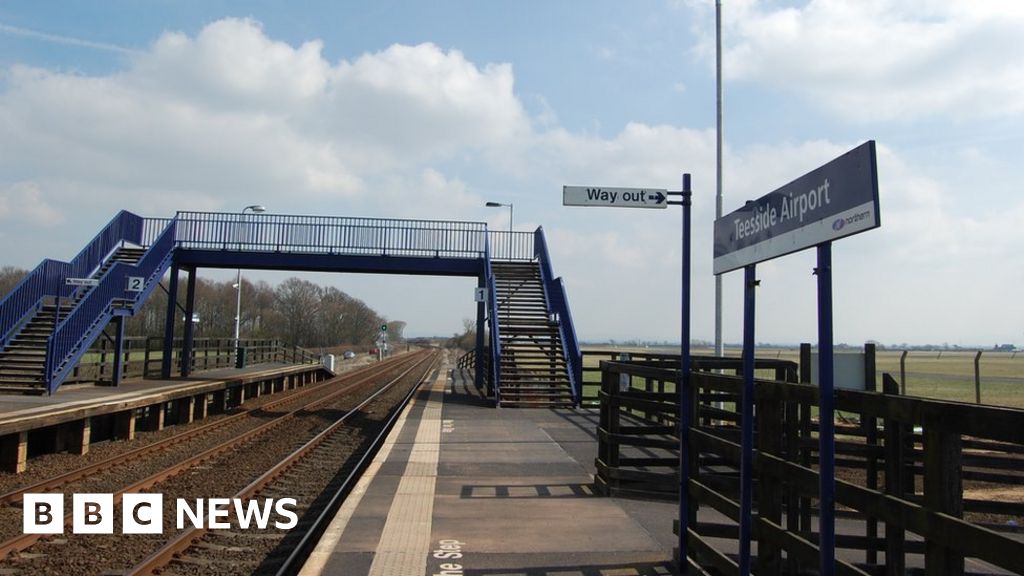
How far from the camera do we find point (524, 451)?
11.5 metres

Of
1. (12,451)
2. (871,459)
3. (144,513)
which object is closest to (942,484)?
(871,459)

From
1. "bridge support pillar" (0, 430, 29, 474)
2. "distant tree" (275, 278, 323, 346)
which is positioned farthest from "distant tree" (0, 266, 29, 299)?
"bridge support pillar" (0, 430, 29, 474)

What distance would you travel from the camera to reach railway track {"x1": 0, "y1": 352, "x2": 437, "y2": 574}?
6.56m

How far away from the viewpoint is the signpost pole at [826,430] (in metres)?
3.19

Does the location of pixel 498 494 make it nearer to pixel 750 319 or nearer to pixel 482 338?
pixel 750 319

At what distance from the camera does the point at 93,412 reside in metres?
12.8

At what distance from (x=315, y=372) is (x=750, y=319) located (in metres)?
36.0

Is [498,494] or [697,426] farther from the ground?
[697,426]

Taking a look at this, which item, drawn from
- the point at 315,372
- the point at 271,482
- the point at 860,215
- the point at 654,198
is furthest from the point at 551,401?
the point at 315,372

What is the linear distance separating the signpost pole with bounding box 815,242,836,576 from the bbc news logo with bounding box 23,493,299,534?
250 inches

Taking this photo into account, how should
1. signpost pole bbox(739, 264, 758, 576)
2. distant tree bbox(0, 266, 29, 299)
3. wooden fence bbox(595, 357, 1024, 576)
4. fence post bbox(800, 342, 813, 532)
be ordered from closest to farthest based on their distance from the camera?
wooden fence bbox(595, 357, 1024, 576)
signpost pole bbox(739, 264, 758, 576)
fence post bbox(800, 342, 813, 532)
distant tree bbox(0, 266, 29, 299)

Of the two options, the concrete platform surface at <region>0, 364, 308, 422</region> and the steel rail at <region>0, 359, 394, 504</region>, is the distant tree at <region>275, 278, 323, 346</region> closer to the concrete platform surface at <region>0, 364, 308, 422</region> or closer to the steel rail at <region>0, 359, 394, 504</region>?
the concrete platform surface at <region>0, 364, 308, 422</region>

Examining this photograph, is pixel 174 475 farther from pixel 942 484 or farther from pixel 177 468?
pixel 942 484

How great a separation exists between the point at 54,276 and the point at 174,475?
1139 cm
